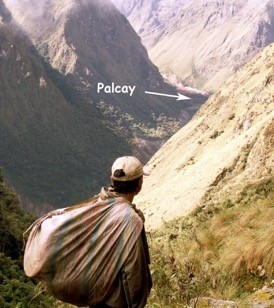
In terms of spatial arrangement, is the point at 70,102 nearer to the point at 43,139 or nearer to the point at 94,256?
the point at 43,139

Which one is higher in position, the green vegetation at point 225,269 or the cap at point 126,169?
the cap at point 126,169

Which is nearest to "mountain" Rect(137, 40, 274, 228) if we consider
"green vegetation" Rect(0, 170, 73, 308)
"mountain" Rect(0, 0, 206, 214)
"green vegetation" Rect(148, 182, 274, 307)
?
"green vegetation" Rect(0, 170, 73, 308)

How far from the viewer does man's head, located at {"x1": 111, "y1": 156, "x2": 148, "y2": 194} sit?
3.12m

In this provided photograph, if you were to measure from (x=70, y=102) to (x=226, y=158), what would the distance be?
9945 cm

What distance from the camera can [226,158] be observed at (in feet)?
82.8

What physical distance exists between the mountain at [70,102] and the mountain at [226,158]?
43.8 m

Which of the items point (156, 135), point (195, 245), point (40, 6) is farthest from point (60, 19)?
point (195, 245)

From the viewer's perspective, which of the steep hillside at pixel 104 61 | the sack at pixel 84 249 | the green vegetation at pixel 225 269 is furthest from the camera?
the steep hillside at pixel 104 61

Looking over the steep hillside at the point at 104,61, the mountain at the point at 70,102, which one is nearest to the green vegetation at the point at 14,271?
the mountain at the point at 70,102

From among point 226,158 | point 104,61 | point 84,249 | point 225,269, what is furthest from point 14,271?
point 104,61

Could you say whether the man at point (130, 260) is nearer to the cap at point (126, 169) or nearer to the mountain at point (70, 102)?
the cap at point (126, 169)

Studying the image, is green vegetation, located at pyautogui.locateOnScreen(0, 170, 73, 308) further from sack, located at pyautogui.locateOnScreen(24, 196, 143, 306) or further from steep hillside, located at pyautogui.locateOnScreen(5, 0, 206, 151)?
steep hillside, located at pyautogui.locateOnScreen(5, 0, 206, 151)

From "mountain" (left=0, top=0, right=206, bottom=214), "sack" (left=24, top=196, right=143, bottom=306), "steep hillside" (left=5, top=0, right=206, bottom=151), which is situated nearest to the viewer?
"sack" (left=24, top=196, right=143, bottom=306)

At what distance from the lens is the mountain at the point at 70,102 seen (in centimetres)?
8906
